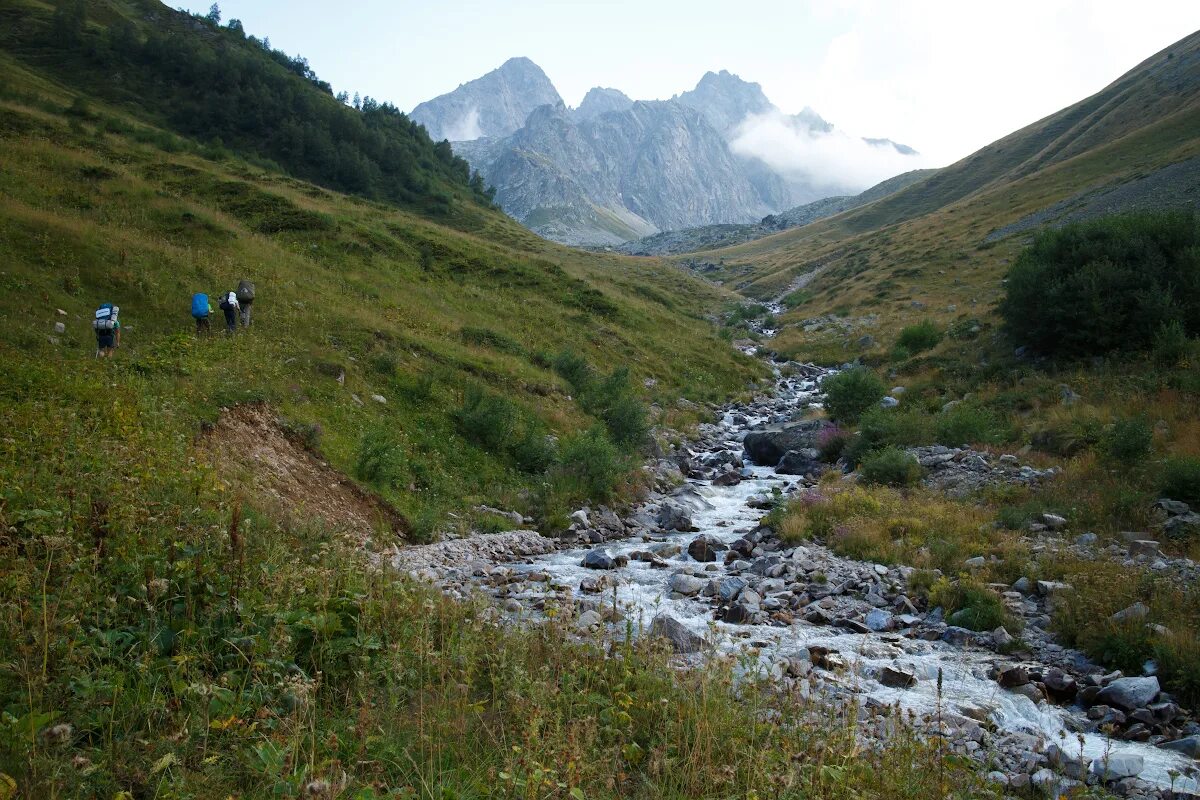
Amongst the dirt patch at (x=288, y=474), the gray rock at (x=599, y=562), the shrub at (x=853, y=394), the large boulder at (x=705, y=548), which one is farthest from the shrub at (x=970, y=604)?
the shrub at (x=853, y=394)

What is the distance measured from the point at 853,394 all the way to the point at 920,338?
43.8 ft

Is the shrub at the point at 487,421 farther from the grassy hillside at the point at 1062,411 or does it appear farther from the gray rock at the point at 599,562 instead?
the grassy hillside at the point at 1062,411

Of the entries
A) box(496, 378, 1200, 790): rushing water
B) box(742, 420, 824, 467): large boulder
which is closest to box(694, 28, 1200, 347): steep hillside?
box(742, 420, 824, 467): large boulder

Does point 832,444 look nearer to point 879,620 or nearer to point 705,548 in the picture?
point 705,548

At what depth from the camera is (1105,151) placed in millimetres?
75938

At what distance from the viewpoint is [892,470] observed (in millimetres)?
17984

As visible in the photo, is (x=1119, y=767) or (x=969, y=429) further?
(x=969, y=429)

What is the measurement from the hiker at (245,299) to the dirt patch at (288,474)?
6649 millimetres

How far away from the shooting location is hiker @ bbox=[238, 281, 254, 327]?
20016 millimetres

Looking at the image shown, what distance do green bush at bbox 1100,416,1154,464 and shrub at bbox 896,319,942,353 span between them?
20.4m

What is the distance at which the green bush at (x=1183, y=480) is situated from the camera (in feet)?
41.9

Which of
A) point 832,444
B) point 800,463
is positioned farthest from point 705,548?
point 832,444

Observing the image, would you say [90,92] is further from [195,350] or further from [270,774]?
[270,774]

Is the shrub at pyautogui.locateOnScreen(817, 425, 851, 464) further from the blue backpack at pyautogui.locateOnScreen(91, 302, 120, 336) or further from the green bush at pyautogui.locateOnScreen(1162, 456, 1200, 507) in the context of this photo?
the blue backpack at pyautogui.locateOnScreen(91, 302, 120, 336)
